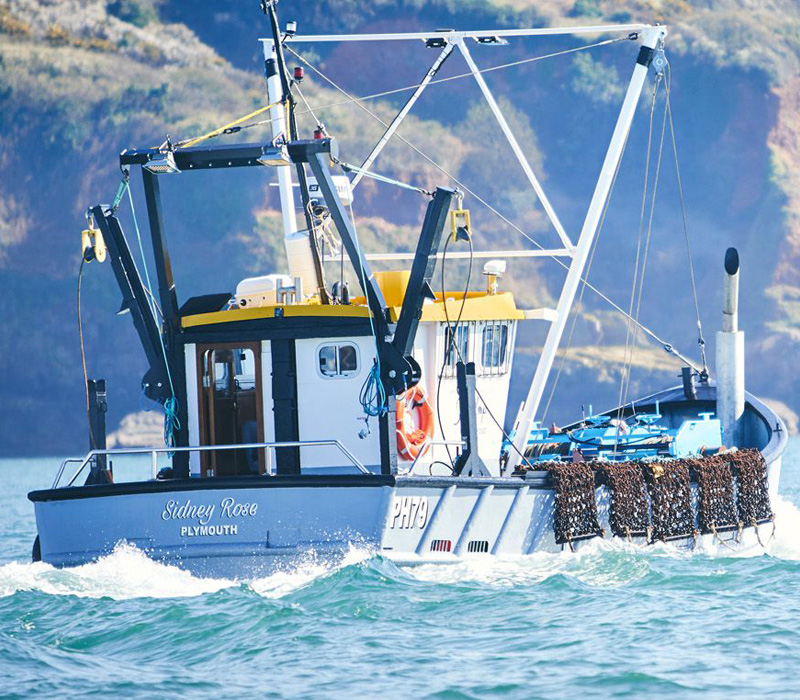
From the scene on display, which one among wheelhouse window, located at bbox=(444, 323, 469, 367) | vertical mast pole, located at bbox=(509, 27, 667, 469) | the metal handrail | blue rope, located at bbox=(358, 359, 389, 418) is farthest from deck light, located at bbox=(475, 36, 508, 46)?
the metal handrail

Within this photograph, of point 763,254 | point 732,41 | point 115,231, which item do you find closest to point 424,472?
point 115,231

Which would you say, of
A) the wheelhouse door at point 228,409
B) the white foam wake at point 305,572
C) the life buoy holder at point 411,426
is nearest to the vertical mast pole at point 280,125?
the wheelhouse door at point 228,409

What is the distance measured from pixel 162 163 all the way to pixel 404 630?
18.7 ft

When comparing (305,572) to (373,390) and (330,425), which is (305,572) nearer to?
(330,425)

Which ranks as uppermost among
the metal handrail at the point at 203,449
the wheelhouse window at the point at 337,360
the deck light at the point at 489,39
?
the deck light at the point at 489,39

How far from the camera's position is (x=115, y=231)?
1642 centimetres

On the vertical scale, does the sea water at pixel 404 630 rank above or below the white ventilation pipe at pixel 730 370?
below

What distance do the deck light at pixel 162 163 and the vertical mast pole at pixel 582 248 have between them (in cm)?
576

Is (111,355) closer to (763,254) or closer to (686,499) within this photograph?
(763,254)

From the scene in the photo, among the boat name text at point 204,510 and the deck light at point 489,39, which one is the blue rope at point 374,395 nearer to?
the boat name text at point 204,510

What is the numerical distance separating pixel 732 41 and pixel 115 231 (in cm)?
7682

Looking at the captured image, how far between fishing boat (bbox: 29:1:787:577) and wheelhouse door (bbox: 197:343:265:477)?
22 millimetres

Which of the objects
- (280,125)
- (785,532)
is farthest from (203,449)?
(785,532)

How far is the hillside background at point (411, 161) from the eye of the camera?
7381cm
